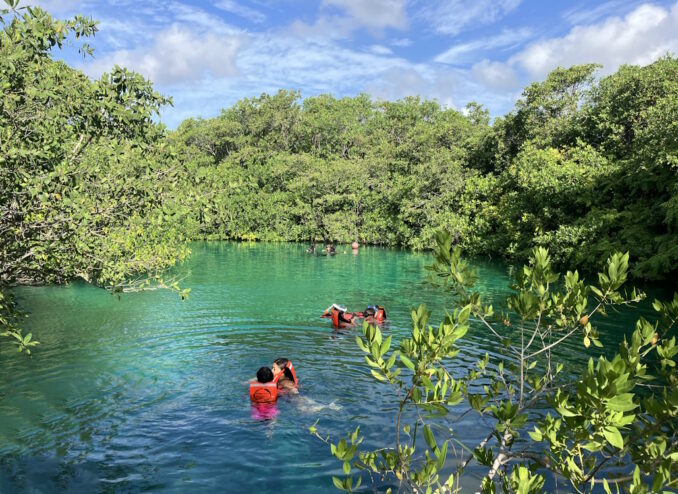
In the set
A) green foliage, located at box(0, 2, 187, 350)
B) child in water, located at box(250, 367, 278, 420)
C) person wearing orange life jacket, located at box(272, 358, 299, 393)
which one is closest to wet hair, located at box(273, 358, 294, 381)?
person wearing orange life jacket, located at box(272, 358, 299, 393)

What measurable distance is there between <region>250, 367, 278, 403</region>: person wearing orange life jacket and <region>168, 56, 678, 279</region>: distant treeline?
3339 millimetres

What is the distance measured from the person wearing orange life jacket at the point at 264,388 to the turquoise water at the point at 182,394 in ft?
1.02

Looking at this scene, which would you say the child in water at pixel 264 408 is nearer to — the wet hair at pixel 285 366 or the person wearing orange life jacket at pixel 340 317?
the wet hair at pixel 285 366

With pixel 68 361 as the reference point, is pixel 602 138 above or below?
above

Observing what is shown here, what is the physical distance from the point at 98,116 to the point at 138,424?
5283 millimetres

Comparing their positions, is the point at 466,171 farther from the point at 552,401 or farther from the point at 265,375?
the point at 552,401

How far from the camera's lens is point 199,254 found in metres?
39.3

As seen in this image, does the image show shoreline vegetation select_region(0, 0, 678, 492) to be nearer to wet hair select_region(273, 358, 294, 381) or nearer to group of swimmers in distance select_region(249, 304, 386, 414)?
group of swimmers in distance select_region(249, 304, 386, 414)

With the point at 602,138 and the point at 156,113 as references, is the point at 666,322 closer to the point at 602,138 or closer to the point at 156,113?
the point at 156,113

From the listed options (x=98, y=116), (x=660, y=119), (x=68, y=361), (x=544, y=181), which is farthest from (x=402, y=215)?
(x=98, y=116)

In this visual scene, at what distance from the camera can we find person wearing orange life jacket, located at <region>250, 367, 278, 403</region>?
9023mm

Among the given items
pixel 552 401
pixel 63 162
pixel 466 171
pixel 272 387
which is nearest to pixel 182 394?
pixel 272 387

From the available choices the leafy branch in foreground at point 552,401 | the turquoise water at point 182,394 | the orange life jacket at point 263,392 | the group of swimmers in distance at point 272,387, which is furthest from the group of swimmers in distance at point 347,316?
the leafy branch in foreground at point 552,401

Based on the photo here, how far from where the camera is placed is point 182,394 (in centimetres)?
979
